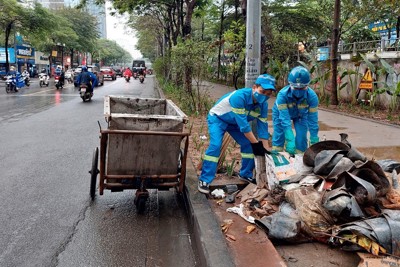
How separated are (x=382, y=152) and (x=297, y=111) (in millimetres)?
2472

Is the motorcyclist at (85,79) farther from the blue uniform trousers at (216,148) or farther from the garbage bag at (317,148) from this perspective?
the garbage bag at (317,148)

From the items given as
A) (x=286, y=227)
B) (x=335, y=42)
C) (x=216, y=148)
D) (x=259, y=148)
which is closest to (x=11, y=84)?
(x=335, y=42)

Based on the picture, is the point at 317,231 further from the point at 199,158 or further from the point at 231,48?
the point at 231,48

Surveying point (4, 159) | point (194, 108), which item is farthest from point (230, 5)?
point (4, 159)

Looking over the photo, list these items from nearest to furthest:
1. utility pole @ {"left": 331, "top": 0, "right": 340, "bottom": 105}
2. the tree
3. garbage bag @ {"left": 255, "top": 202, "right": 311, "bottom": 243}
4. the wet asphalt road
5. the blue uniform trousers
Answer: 1. garbage bag @ {"left": 255, "top": 202, "right": 311, "bottom": 243}
2. the wet asphalt road
3. the blue uniform trousers
4. utility pole @ {"left": 331, "top": 0, "right": 340, "bottom": 105}
5. the tree

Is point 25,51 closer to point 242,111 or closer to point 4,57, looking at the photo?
point 4,57

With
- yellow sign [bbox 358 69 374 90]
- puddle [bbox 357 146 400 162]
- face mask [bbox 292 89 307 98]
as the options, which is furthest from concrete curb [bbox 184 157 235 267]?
yellow sign [bbox 358 69 374 90]

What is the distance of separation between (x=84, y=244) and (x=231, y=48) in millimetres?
9266

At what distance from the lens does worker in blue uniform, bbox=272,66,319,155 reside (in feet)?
15.9

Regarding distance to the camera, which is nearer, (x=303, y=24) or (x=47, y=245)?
(x=47, y=245)

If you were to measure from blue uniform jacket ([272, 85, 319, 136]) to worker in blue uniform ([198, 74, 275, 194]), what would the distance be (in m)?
0.28

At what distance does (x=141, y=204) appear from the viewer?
445cm

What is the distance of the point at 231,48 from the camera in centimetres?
1204

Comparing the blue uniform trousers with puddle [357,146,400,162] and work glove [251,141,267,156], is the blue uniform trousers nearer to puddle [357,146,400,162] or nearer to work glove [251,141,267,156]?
work glove [251,141,267,156]
